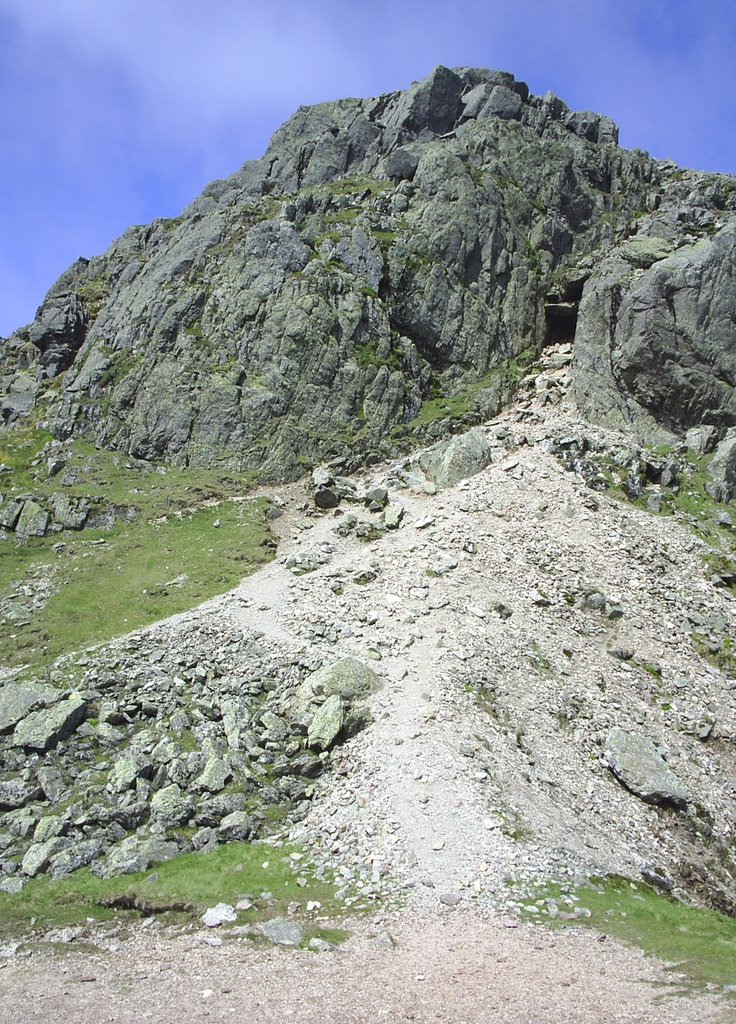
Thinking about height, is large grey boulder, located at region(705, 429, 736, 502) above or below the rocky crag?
above

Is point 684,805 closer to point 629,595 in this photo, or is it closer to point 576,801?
point 576,801

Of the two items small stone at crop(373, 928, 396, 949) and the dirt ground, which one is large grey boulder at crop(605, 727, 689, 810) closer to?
the dirt ground

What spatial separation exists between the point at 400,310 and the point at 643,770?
52.2 metres

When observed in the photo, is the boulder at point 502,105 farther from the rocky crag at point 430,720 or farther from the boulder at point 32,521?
the boulder at point 32,521

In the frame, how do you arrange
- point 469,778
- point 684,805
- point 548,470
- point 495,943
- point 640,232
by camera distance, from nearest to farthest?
point 495,943 < point 469,778 < point 684,805 < point 548,470 < point 640,232

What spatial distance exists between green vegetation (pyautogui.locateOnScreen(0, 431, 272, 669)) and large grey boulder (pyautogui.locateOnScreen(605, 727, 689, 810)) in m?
22.9

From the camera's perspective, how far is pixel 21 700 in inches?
1095

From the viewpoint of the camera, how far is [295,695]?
2775cm

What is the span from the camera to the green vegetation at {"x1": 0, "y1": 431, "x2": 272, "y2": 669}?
37.7 m

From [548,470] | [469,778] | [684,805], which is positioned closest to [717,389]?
[548,470]

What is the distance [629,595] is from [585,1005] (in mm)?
25967

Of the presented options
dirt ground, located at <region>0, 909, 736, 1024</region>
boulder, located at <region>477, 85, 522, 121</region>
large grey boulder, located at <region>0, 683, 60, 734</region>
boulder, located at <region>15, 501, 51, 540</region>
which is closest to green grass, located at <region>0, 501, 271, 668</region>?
boulder, located at <region>15, 501, 51, 540</region>

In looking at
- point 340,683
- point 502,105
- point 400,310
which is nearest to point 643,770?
point 340,683

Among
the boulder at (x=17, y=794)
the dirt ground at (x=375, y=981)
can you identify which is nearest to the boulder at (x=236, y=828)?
the dirt ground at (x=375, y=981)
